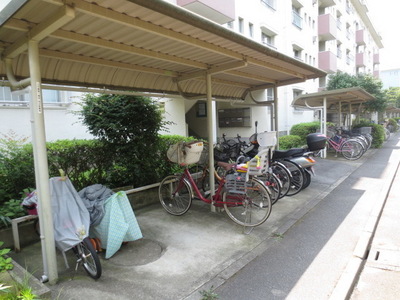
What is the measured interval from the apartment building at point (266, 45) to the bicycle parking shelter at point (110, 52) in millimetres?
1224

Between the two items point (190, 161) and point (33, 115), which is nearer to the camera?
point (33, 115)

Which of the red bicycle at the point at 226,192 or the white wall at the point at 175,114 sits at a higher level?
the white wall at the point at 175,114

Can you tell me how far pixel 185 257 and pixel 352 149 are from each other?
9.51 m

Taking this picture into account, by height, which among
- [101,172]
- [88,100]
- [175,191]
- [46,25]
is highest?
[46,25]

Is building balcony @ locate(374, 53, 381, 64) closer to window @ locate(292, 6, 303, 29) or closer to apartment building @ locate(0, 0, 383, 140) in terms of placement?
apartment building @ locate(0, 0, 383, 140)

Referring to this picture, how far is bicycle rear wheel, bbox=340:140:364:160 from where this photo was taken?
10.9 metres

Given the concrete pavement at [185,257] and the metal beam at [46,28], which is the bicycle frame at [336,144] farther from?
the metal beam at [46,28]

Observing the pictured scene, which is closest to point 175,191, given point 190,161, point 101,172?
point 190,161

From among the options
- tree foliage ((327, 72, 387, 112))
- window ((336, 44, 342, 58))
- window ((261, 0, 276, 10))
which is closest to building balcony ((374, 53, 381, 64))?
window ((336, 44, 342, 58))

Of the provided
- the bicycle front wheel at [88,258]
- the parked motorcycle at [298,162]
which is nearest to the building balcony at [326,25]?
the parked motorcycle at [298,162]

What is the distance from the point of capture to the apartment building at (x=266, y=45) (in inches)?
299

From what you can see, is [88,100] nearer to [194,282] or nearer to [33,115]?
[33,115]

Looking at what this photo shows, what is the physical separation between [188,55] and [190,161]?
68.6 inches

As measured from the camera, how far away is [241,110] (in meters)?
14.4
